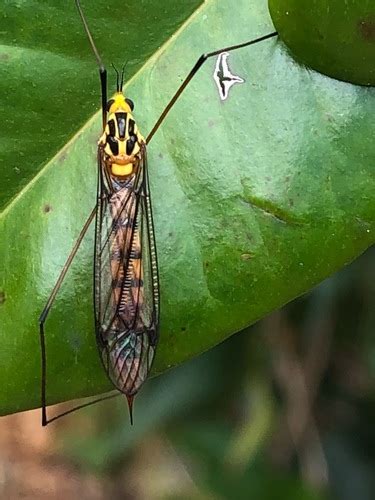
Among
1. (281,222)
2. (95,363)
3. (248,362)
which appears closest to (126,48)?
(281,222)

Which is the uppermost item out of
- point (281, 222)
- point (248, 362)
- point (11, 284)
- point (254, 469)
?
point (281, 222)

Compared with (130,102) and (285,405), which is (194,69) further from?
(285,405)

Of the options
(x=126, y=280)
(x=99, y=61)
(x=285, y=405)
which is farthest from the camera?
(x=285, y=405)

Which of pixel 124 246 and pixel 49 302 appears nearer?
pixel 49 302

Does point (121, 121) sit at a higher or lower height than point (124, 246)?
higher

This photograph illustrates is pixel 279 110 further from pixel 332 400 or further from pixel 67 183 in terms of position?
pixel 332 400

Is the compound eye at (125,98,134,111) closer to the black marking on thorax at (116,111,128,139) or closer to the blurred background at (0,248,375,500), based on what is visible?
the black marking on thorax at (116,111,128,139)

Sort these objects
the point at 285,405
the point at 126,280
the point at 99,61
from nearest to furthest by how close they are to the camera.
Answer: 1. the point at 99,61
2. the point at 126,280
3. the point at 285,405

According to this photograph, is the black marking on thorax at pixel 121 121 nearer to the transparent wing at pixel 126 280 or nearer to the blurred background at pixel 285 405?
the transparent wing at pixel 126 280

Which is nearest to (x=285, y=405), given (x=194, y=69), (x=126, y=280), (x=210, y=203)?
(x=126, y=280)
